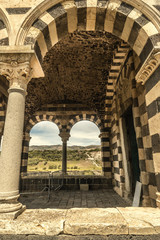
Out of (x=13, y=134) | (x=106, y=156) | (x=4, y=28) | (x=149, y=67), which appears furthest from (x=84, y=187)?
(x=4, y=28)

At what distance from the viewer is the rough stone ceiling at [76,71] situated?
5.15m

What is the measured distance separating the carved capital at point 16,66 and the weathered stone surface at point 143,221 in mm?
2628

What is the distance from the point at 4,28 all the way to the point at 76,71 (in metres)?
4.25

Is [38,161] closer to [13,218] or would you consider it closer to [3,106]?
[3,106]

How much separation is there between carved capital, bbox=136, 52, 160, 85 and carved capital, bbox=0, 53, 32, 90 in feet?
7.11

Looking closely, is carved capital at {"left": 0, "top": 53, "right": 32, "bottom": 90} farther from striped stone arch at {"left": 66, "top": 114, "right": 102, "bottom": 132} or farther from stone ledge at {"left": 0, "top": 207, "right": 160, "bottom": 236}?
striped stone arch at {"left": 66, "top": 114, "right": 102, "bottom": 132}

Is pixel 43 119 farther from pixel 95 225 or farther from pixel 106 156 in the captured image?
pixel 95 225

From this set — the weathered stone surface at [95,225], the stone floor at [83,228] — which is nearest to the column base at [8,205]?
the stone floor at [83,228]

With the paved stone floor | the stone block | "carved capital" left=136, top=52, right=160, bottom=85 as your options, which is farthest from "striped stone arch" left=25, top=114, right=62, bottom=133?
"carved capital" left=136, top=52, right=160, bottom=85

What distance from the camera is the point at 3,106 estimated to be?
662 cm

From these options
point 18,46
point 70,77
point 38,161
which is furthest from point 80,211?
point 38,161

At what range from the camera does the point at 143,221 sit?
179 centimetres

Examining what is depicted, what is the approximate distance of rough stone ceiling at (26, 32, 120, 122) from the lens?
515 centimetres

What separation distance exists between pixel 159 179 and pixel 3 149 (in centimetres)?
257
